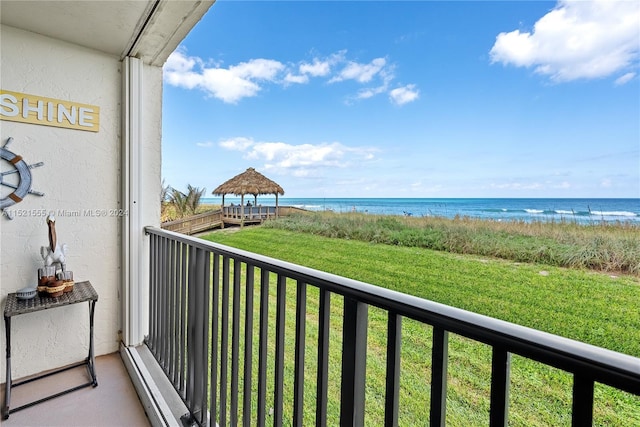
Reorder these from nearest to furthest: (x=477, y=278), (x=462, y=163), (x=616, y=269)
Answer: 1. (x=616, y=269)
2. (x=477, y=278)
3. (x=462, y=163)

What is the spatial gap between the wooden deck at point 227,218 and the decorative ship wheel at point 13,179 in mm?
758

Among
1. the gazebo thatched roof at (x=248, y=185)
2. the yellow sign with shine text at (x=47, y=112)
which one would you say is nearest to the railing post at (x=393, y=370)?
the yellow sign with shine text at (x=47, y=112)

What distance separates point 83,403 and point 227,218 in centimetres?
232

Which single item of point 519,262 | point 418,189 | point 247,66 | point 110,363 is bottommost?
point 110,363

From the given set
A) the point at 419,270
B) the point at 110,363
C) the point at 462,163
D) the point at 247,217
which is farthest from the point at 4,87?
the point at 462,163

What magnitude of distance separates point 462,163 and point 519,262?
601cm

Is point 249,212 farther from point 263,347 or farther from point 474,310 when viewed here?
point 263,347

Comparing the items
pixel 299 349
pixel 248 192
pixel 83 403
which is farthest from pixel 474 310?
pixel 248 192

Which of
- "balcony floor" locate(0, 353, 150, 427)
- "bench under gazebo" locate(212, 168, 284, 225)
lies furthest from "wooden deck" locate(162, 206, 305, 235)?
"balcony floor" locate(0, 353, 150, 427)

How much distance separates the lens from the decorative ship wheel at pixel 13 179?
160 cm

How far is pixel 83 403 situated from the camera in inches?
60.7

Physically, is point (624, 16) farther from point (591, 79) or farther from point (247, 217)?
point (247, 217)

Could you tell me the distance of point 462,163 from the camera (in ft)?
25.3

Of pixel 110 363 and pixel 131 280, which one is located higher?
pixel 131 280
